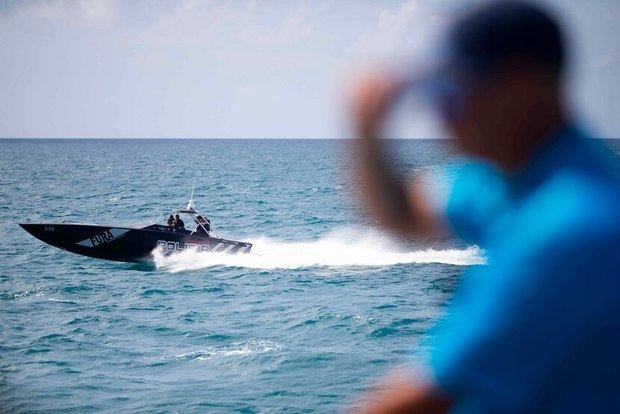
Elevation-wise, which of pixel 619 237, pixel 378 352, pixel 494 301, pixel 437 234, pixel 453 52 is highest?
pixel 378 352

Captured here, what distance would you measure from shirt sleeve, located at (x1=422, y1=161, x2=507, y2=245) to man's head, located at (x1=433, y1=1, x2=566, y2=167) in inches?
6.4

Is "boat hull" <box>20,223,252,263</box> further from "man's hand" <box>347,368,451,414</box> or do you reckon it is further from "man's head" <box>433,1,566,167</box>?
"man's head" <box>433,1,566,167</box>

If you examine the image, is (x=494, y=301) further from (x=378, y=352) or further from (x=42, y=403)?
(x=378, y=352)

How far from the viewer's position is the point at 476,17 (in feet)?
6.77


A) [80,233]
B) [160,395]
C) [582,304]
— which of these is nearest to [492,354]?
[582,304]

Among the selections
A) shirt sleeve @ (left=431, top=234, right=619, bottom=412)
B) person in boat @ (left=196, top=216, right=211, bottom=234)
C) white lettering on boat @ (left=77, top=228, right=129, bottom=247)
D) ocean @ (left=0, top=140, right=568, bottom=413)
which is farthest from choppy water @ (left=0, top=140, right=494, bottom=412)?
white lettering on boat @ (left=77, top=228, right=129, bottom=247)

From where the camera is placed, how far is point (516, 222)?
7.52 ft

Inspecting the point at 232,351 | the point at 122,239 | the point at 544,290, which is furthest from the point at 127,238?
the point at 544,290

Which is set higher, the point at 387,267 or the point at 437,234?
the point at 387,267

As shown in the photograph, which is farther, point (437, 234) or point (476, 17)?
point (437, 234)

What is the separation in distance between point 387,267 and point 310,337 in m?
12.2

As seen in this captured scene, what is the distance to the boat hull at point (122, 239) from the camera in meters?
30.4

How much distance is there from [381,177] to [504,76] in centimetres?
58

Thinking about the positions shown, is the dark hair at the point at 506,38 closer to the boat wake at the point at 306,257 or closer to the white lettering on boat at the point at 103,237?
the boat wake at the point at 306,257
